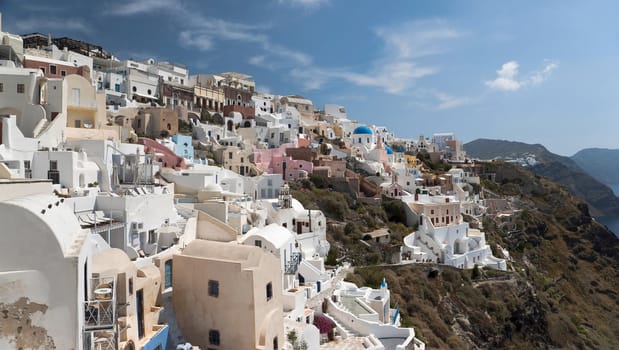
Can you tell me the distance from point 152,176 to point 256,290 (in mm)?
15551

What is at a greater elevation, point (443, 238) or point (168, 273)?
point (168, 273)

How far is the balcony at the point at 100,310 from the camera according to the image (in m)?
9.12

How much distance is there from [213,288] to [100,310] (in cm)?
479

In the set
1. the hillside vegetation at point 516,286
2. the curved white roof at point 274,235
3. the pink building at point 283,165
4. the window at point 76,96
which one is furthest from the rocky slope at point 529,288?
the window at point 76,96

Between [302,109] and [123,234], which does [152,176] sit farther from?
[302,109]

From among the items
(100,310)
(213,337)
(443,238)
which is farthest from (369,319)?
(443,238)

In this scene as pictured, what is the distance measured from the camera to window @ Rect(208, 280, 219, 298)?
14.0 m

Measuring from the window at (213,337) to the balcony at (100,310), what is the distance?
4616mm

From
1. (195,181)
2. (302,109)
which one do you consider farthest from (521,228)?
(195,181)

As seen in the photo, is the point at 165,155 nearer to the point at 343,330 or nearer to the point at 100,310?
the point at 343,330

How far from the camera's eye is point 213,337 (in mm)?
14039

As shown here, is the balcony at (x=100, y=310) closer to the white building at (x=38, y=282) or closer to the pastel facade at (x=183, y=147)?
the white building at (x=38, y=282)

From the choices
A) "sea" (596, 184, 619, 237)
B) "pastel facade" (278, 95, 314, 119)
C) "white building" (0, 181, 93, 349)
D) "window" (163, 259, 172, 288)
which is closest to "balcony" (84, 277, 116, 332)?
"white building" (0, 181, 93, 349)

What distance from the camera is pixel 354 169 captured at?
177ft
